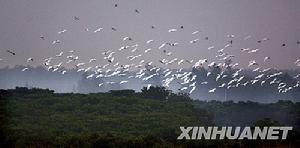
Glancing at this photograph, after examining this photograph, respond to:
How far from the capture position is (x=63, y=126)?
39531mm

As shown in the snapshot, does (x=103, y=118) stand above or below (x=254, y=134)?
above

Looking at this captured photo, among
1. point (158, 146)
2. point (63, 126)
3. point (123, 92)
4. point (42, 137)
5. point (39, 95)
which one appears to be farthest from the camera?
point (123, 92)

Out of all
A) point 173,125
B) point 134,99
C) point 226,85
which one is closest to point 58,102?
point 134,99

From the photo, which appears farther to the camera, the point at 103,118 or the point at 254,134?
the point at 103,118

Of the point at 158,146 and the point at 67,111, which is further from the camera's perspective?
the point at 67,111

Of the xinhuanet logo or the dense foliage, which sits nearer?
the dense foliage

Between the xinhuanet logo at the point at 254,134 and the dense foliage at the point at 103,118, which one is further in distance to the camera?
the xinhuanet logo at the point at 254,134

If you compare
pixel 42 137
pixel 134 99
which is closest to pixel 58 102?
pixel 134 99

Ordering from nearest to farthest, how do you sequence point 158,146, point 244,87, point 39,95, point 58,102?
point 158,146 → point 58,102 → point 39,95 → point 244,87

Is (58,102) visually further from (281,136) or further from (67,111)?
(281,136)

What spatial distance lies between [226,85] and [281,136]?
5330 inches

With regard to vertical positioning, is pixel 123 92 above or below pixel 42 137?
above

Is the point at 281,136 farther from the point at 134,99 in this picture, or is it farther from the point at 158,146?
the point at 134,99

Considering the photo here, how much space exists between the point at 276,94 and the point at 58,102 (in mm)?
127273
